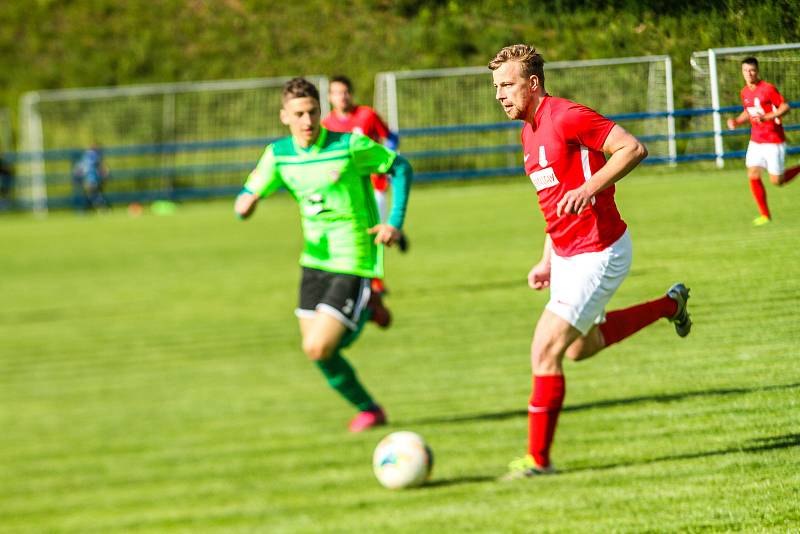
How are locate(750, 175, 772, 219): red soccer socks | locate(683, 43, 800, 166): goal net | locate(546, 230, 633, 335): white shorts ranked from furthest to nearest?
1. locate(546, 230, 633, 335): white shorts
2. locate(750, 175, 772, 219): red soccer socks
3. locate(683, 43, 800, 166): goal net

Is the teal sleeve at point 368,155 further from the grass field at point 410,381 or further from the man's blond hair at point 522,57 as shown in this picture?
the man's blond hair at point 522,57

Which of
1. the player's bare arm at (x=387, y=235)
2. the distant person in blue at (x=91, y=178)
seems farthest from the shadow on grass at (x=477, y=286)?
the distant person in blue at (x=91, y=178)

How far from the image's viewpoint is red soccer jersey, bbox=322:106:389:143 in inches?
357

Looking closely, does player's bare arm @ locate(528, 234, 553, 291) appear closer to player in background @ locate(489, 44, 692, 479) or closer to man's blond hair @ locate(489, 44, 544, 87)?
player in background @ locate(489, 44, 692, 479)

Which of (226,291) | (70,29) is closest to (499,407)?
(226,291)

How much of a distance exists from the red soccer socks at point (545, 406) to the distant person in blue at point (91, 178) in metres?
27.9

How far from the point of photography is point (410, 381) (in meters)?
12.8

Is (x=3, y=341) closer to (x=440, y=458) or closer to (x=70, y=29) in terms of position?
(x=440, y=458)

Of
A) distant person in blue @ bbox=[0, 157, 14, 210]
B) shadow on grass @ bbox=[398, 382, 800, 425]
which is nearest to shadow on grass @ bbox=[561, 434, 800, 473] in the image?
shadow on grass @ bbox=[398, 382, 800, 425]

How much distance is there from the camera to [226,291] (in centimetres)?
2020

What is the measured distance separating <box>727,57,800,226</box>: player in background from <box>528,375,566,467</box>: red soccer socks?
198cm

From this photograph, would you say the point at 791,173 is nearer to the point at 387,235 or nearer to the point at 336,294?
the point at 387,235

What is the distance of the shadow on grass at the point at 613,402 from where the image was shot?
11.2 ft

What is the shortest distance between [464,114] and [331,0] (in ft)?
13.3
